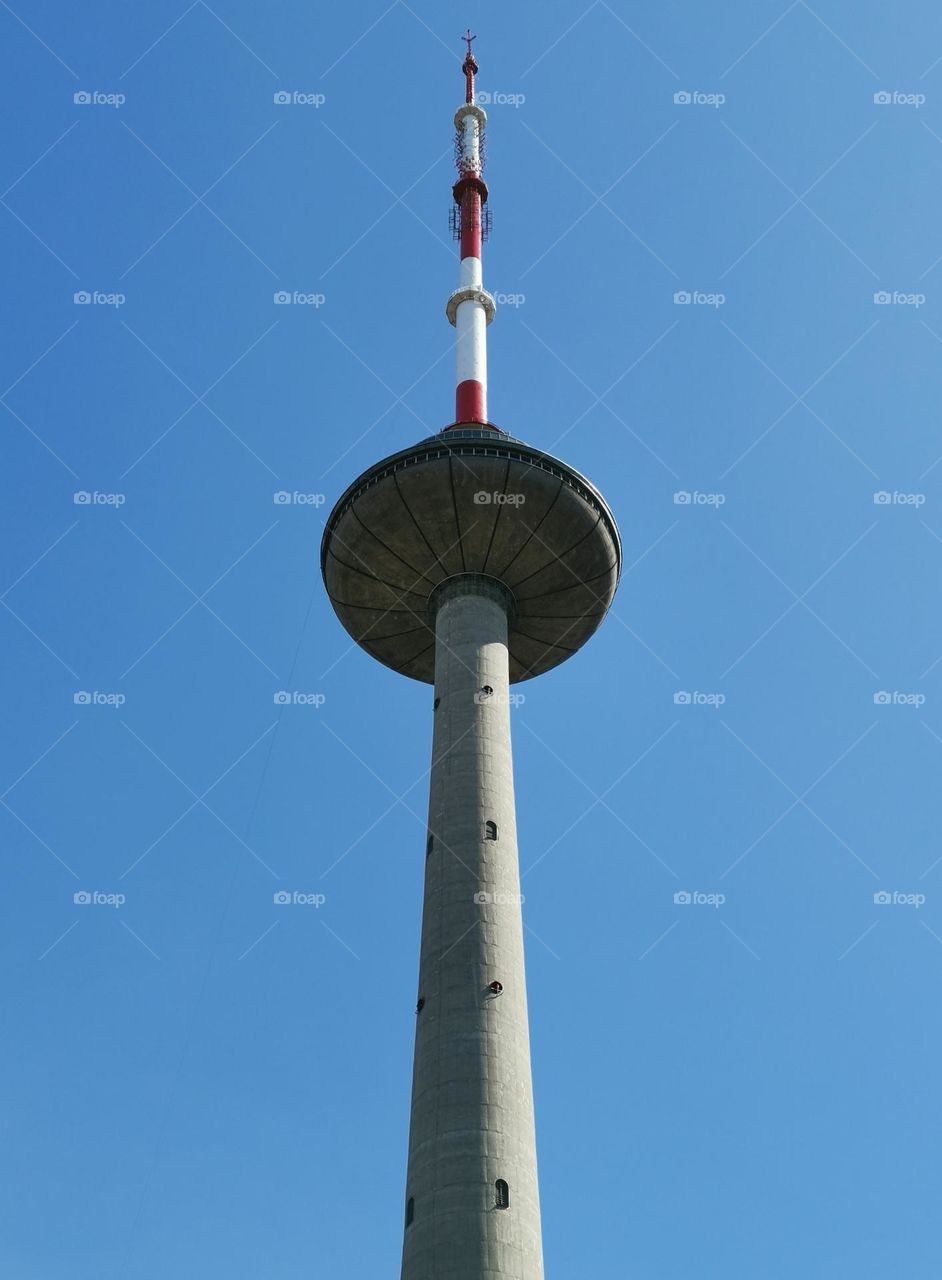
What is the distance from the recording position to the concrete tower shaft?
2930 centimetres

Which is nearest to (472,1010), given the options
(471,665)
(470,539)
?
(471,665)

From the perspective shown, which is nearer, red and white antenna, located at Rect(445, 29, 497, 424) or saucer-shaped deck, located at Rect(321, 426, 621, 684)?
saucer-shaped deck, located at Rect(321, 426, 621, 684)

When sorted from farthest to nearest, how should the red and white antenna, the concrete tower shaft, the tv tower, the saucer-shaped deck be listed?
the red and white antenna → the saucer-shaped deck → the tv tower → the concrete tower shaft

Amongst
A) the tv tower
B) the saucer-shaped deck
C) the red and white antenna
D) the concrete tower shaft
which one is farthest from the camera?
the red and white antenna

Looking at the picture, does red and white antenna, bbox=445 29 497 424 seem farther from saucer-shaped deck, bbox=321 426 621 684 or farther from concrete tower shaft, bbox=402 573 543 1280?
concrete tower shaft, bbox=402 573 543 1280

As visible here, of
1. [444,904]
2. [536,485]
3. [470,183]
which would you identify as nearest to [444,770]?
[444,904]

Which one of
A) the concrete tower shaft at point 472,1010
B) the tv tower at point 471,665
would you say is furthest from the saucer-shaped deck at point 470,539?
the concrete tower shaft at point 472,1010

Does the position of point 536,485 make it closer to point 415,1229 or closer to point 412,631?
point 412,631

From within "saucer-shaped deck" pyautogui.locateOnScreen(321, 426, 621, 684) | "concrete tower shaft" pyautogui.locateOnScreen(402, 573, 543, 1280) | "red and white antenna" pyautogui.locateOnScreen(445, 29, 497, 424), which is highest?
"red and white antenna" pyautogui.locateOnScreen(445, 29, 497, 424)

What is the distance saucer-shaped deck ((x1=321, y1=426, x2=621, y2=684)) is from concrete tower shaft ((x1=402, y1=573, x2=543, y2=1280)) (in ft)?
9.10

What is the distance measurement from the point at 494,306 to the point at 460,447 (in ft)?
40.2

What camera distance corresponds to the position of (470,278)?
52031 millimetres

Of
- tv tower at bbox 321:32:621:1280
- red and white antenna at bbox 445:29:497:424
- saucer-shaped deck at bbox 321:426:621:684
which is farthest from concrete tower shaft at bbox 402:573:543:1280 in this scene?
red and white antenna at bbox 445:29:497:424

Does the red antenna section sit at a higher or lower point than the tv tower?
higher
